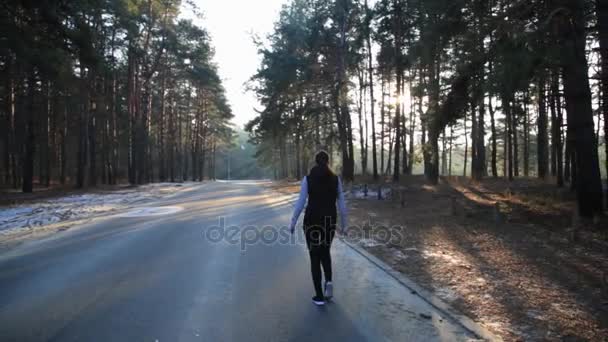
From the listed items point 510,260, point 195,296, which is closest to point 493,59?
point 510,260

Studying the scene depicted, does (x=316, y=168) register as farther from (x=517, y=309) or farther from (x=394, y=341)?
(x=517, y=309)

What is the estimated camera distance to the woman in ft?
15.6

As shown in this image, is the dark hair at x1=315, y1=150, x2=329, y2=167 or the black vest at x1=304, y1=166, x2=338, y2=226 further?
the dark hair at x1=315, y1=150, x2=329, y2=167

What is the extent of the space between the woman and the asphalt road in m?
0.37

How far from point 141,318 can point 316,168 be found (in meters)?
2.69

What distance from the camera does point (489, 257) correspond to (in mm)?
7016

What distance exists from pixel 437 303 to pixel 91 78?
26.9m

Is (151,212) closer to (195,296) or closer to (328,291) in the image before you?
(195,296)

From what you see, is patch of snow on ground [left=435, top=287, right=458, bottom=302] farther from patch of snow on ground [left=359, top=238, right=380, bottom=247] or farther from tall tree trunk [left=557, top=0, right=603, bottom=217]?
tall tree trunk [left=557, top=0, right=603, bottom=217]

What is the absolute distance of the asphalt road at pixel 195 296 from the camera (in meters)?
3.87

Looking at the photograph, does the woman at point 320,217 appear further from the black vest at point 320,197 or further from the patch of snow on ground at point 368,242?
the patch of snow on ground at point 368,242

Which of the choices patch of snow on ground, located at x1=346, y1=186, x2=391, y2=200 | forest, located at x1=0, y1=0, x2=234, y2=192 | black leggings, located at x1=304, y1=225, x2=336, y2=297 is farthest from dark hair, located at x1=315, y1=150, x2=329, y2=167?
patch of snow on ground, located at x1=346, y1=186, x2=391, y2=200

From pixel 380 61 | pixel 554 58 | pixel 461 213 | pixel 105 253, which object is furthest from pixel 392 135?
pixel 105 253

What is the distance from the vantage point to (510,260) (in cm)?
673
